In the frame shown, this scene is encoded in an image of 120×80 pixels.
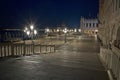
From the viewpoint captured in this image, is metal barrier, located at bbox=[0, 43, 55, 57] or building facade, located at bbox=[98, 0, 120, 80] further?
metal barrier, located at bbox=[0, 43, 55, 57]

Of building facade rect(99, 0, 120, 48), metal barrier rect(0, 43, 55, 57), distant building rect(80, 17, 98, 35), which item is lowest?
metal barrier rect(0, 43, 55, 57)

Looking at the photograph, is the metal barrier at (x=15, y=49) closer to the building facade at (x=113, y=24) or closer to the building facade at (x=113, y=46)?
the building facade at (x=113, y=46)

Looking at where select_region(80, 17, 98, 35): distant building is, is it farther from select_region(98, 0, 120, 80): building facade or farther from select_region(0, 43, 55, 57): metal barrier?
A: select_region(98, 0, 120, 80): building facade

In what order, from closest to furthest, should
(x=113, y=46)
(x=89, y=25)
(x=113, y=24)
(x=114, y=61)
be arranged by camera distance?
(x=114, y=61)
(x=113, y=46)
(x=113, y=24)
(x=89, y=25)

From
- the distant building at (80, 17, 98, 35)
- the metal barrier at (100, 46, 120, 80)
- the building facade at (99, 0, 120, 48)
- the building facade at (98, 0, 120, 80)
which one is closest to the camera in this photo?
the metal barrier at (100, 46, 120, 80)

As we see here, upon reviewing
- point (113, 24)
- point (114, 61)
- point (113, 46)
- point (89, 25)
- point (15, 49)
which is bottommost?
point (15, 49)

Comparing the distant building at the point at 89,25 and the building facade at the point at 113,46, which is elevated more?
the distant building at the point at 89,25

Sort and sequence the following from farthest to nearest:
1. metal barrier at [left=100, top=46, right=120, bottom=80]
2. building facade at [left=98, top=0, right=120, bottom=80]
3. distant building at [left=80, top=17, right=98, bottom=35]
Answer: distant building at [left=80, top=17, right=98, bottom=35] < building facade at [left=98, top=0, right=120, bottom=80] < metal barrier at [left=100, top=46, right=120, bottom=80]

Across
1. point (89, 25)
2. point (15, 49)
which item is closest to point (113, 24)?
point (15, 49)

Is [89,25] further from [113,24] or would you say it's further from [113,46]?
[113,46]

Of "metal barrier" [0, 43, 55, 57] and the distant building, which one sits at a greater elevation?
the distant building

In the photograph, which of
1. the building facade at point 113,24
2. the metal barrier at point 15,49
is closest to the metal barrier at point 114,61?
the building facade at point 113,24

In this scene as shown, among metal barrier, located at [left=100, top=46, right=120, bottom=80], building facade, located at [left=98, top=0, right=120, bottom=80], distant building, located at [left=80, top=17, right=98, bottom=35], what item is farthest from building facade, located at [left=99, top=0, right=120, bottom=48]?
distant building, located at [left=80, top=17, right=98, bottom=35]

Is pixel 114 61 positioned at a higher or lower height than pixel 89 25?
lower
